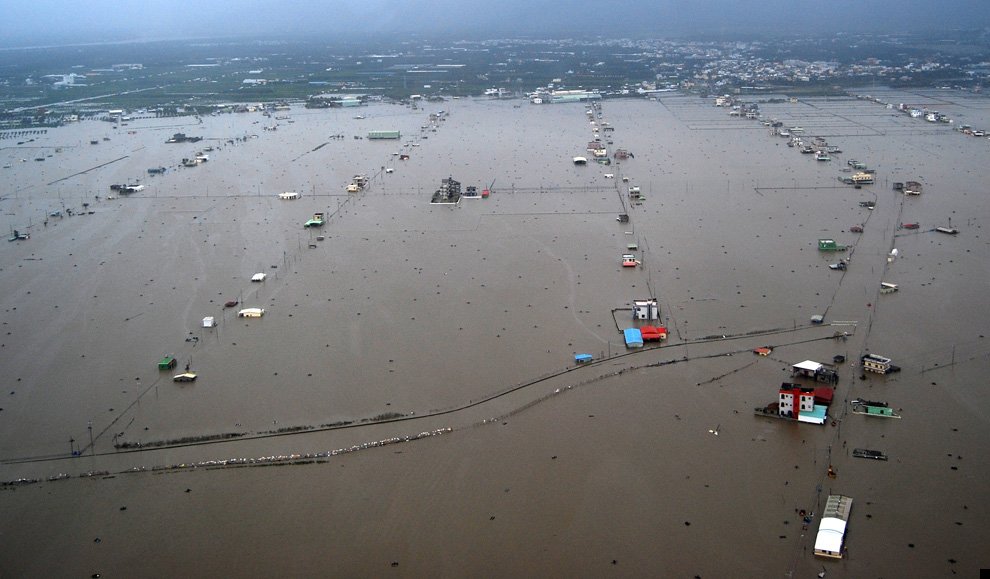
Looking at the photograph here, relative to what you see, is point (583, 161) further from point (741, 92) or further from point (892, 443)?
point (741, 92)

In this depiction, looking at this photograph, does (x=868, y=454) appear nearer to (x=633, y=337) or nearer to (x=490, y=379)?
(x=633, y=337)

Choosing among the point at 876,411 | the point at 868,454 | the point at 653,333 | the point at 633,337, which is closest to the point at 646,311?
the point at 653,333

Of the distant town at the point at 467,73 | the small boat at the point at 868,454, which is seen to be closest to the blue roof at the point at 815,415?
the small boat at the point at 868,454

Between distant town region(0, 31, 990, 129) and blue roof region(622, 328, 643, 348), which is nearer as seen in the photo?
blue roof region(622, 328, 643, 348)

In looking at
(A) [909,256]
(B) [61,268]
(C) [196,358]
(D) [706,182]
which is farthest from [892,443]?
(B) [61,268]

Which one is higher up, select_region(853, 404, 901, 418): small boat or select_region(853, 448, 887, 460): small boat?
select_region(853, 404, 901, 418): small boat

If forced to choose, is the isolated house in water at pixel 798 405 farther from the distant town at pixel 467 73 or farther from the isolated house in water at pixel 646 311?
the distant town at pixel 467 73

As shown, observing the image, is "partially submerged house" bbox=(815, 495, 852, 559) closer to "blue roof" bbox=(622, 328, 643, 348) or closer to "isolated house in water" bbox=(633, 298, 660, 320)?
"blue roof" bbox=(622, 328, 643, 348)

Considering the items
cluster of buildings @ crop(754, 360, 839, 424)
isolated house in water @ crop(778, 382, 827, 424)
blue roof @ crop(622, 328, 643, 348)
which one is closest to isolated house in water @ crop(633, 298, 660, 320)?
blue roof @ crop(622, 328, 643, 348)
